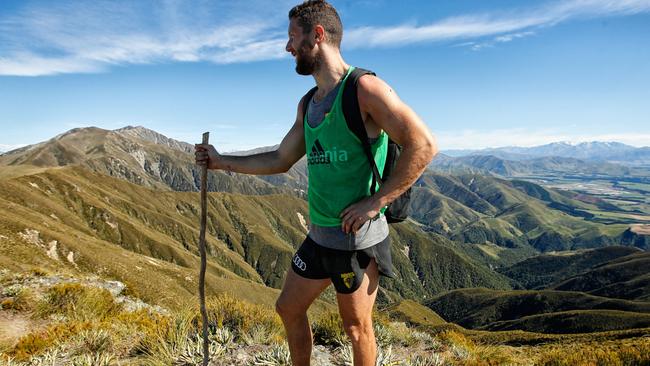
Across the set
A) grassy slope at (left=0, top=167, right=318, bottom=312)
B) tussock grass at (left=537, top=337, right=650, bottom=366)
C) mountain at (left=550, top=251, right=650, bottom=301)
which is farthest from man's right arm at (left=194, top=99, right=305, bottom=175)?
mountain at (left=550, top=251, right=650, bottom=301)

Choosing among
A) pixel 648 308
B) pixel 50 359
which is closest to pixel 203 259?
pixel 50 359

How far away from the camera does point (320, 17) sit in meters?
3.43

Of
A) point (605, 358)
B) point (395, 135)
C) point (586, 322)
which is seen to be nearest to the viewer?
point (395, 135)

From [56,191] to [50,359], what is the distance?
451 feet

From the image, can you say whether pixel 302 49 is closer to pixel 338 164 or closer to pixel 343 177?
pixel 338 164

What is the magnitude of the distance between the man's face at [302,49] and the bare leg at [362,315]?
184 centimetres

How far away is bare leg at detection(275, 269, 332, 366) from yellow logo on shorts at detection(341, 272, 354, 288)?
33cm

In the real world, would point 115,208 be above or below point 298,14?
below

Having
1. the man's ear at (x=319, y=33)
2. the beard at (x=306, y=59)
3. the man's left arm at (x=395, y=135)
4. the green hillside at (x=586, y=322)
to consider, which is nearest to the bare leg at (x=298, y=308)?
the man's left arm at (x=395, y=135)

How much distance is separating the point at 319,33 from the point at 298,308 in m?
2.55

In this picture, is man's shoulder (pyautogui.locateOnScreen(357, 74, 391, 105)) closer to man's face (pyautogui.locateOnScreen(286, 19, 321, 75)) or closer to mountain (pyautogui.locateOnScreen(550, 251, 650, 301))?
man's face (pyautogui.locateOnScreen(286, 19, 321, 75))

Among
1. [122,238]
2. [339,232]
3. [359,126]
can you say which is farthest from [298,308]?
[122,238]

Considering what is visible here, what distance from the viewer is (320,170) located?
3514 millimetres

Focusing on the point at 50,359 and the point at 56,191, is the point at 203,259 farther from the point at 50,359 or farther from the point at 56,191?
the point at 56,191
